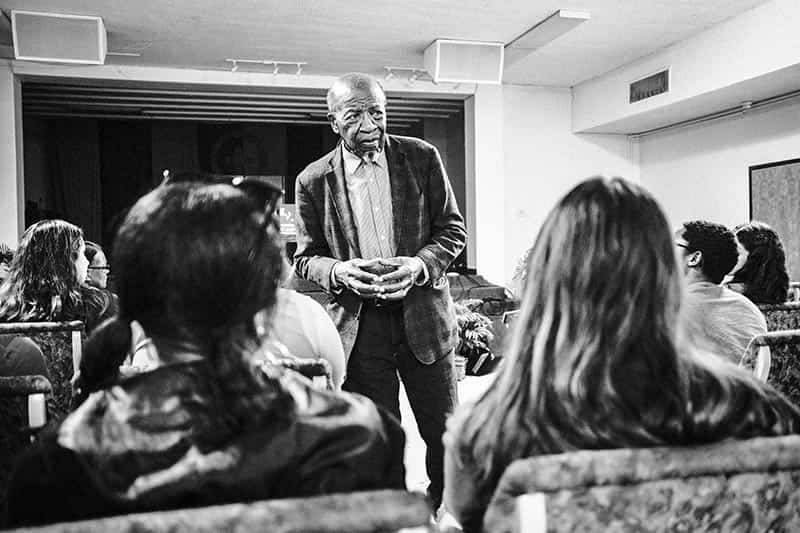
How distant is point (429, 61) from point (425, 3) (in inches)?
44.9

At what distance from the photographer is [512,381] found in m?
0.89

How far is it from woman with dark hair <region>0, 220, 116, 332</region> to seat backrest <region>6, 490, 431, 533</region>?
2167 millimetres

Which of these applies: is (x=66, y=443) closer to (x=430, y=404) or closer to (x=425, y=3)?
(x=430, y=404)

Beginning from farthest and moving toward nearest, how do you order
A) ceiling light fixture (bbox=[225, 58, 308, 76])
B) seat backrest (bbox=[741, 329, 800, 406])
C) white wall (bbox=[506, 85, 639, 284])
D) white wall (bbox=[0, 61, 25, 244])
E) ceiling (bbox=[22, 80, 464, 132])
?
white wall (bbox=[506, 85, 639, 284]), ceiling (bbox=[22, 80, 464, 132]), ceiling light fixture (bbox=[225, 58, 308, 76]), white wall (bbox=[0, 61, 25, 244]), seat backrest (bbox=[741, 329, 800, 406])

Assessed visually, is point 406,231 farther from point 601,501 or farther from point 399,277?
point 601,501

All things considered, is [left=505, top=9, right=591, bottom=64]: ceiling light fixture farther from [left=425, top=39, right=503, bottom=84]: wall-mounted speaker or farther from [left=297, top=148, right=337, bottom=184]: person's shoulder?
[left=297, top=148, right=337, bottom=184]: person's shoulder

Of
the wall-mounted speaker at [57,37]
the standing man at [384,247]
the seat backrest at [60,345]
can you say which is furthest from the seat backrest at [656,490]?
the wall-mounted speaker at [57,37]

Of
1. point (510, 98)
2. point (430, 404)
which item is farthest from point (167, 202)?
point (510, 98)

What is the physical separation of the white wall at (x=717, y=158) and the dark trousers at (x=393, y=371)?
18.8 feet

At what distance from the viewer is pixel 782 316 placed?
260cm

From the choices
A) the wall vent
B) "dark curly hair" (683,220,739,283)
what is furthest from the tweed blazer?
the wall vent

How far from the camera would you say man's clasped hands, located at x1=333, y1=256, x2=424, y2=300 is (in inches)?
68.9

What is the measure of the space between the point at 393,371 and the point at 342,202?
0.45 metres

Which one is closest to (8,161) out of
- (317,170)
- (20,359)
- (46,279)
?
(46,279)
